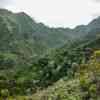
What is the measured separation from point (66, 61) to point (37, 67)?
12086mm

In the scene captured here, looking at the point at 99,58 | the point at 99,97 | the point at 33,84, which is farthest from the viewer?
the point at 33,84

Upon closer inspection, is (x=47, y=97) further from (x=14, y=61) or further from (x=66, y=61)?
(x=14, y=61)

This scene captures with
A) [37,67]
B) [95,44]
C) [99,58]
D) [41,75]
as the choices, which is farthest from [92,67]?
[95,44]

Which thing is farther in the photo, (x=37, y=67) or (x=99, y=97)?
(x=37, y=67)

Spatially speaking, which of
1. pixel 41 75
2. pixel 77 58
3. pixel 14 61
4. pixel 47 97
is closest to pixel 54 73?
pixel 41 75

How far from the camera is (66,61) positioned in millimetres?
91812

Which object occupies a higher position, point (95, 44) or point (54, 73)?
Answer: point (95, 44)

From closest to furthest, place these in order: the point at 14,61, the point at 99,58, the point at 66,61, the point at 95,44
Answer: the point at 99,58 → the point at 66,61 → the point at 95,44 → the point at 14,61

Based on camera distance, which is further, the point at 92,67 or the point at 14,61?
the point at 14,61

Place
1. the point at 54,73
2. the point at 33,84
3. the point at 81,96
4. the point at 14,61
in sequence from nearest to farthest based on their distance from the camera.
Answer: the point at 81,96 → the point at 33,84 → the point at 54,73 → the point at 14,61

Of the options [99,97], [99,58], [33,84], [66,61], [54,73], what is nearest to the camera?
[99,97]

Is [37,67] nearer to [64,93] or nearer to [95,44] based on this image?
[95,44]

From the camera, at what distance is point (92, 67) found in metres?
34.6

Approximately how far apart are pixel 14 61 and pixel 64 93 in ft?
395
